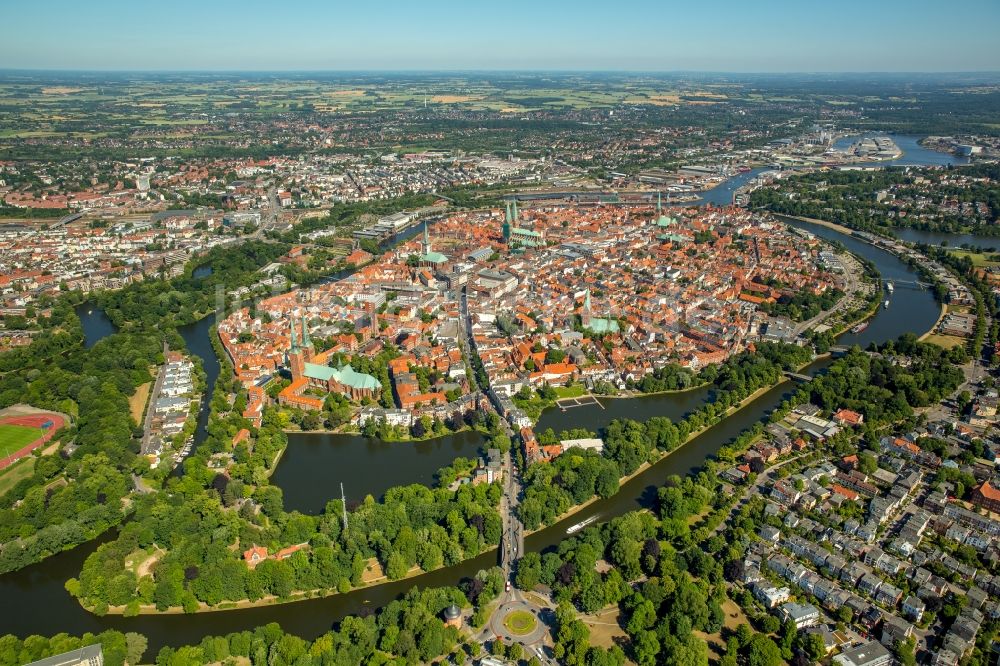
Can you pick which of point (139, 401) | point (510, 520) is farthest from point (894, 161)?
point (139, 401)

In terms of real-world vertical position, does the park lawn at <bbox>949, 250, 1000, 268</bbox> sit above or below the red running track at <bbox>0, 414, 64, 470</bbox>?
above

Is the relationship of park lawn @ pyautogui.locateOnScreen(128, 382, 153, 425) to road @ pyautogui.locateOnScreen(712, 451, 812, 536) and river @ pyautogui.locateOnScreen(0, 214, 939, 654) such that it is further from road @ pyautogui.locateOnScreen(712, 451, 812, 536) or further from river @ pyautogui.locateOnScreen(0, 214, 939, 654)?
road @ pyautogui.locateOnScreen(712, 451, 812, 536)

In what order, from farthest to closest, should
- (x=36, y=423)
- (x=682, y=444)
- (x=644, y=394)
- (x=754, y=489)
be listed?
(x=644, y=394) < (x=36, y=423) < (x=682, y=444) < (x=754, y=489)

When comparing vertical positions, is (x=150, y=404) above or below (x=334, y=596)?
above

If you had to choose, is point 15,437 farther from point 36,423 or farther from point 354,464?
point 354,464

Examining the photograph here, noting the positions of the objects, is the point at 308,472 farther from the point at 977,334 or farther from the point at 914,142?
the point at 914,142

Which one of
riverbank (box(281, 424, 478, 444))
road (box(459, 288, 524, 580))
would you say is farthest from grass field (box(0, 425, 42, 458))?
road (box(459, 288, 524, 580))
